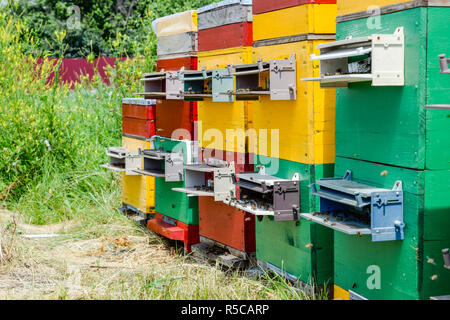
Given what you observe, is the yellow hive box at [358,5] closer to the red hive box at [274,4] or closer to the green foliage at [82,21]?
the red hive box at [274,4]

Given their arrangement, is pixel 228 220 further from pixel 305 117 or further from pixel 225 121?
pixel 305 117

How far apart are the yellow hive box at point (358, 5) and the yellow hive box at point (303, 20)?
1.19ft

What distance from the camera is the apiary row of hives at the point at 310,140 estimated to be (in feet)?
10.4

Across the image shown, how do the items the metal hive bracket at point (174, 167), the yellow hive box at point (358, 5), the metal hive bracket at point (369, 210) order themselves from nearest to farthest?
the metal hive bracket at point (369, 210)
the yellow hive box at point (358, 5)
the metal hive bracket at point (174, 167)

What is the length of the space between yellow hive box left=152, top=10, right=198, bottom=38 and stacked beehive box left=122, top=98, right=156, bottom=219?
0.78 meters

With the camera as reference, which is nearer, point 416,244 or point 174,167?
point 416,244

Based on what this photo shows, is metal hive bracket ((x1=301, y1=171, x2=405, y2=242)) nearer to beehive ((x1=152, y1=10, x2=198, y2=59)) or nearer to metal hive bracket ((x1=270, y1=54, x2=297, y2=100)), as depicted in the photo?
metal hive bracket ((x1=270, y1=54, x2=297, y2=100))

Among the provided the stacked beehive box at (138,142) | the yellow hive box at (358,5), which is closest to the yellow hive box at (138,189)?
the stacked beehive box at (138,142)

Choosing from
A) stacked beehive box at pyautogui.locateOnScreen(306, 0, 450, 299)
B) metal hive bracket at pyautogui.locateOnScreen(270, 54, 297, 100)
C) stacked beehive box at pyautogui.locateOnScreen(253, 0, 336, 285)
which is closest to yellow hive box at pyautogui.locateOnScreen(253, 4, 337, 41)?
stacked beehive box at pyautogui.locateOnScreen(253, 0, 336, 285)

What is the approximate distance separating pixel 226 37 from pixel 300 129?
149 cm

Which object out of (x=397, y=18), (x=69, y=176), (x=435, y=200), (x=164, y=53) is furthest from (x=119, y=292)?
(x=69, y=176)

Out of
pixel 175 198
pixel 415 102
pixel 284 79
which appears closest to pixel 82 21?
pixel 175 198

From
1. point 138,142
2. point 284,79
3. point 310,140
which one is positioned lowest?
point 138,142

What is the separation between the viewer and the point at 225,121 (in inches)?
212
